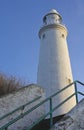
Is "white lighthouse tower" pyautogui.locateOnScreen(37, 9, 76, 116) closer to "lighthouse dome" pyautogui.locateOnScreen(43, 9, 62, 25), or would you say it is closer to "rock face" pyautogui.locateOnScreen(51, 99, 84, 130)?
"lighthouse dome" pyautogui.locateOnScreen(43, 9, 62, 25)

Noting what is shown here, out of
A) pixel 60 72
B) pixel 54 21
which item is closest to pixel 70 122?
pixel 60 72

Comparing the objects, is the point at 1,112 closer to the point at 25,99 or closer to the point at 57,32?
the point at 25,99

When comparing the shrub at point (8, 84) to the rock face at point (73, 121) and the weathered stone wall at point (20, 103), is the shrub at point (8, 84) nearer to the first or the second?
the weathered stone wall at point (20, 103)

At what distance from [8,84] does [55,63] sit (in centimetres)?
1008

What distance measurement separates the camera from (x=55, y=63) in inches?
773

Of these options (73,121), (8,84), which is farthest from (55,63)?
(73,121)

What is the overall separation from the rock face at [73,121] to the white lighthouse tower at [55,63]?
11.4m

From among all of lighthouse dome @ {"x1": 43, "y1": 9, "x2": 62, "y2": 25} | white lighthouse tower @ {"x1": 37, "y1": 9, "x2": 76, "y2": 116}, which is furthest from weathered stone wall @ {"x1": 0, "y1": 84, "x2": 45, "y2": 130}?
lighthouse dome @ {"x1": 43, "y1": 9, "x2": 62, "y2": 25}

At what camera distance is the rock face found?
5.36 m

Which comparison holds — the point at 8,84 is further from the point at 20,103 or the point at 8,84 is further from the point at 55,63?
the point at 55,63

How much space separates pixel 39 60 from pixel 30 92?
39.4 ft

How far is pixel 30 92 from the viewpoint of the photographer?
859cm

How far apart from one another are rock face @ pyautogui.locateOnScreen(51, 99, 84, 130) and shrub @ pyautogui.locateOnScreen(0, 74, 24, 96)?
4107mm

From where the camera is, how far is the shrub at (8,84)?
9500 mm
